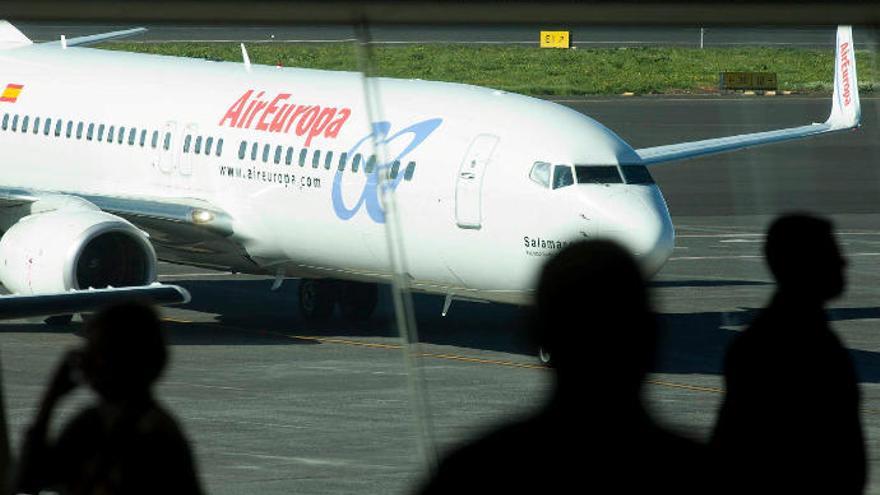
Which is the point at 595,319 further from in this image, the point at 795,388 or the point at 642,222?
the point at 642,222

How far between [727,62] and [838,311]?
19.0 ft

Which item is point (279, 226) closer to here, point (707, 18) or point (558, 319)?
point (707, 18)

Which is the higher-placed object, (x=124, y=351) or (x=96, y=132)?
(x=96, y=132)

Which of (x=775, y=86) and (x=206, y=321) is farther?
(x=206, y=321)

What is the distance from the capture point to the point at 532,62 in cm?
1875

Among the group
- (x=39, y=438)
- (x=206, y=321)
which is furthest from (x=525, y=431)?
(x=206, y=321)

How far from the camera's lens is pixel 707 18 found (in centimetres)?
752

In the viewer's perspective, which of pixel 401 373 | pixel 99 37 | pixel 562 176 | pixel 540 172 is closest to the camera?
pixel 401 373

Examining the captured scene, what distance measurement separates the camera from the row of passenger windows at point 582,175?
21031mm

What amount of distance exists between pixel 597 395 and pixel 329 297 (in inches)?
730

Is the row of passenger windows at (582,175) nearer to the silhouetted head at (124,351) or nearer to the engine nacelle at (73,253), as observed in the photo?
the engine nacelle at (73,253)

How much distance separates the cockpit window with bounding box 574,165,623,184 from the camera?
21062 mm

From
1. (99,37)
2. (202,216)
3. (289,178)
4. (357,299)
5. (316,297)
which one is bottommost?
(316,297)

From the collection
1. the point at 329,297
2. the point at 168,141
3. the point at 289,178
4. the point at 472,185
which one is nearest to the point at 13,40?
the point at 168,141
